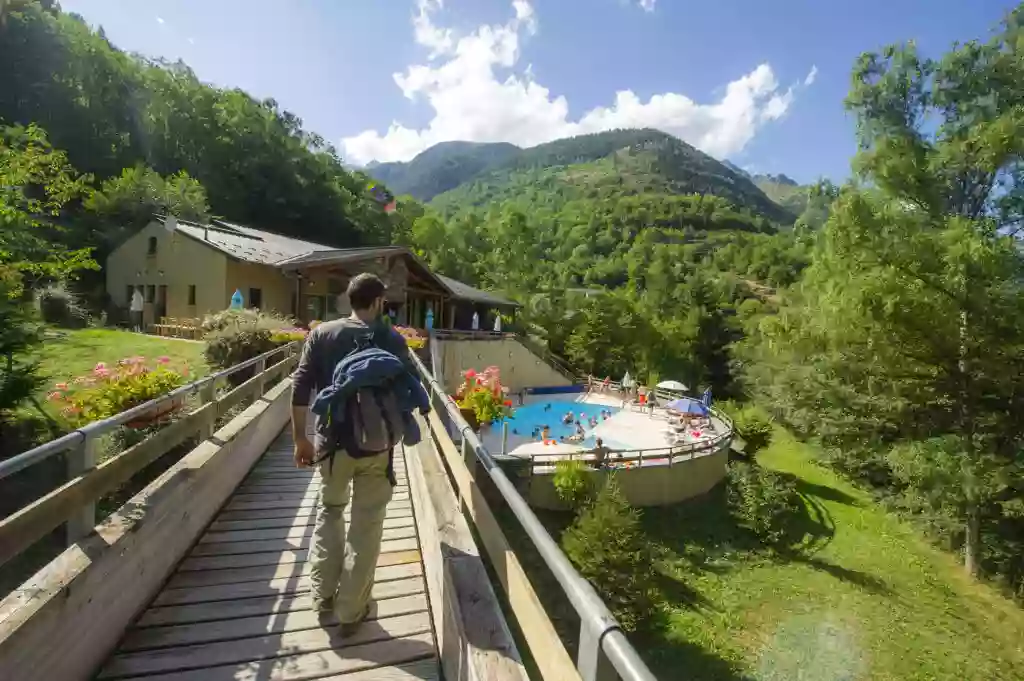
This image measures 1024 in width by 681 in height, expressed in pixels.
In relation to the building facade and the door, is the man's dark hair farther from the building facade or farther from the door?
the door

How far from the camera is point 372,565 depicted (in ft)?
8.78

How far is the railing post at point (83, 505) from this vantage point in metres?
2.43

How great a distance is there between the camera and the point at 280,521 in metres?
A: 4.25

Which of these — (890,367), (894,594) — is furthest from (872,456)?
(894,594)

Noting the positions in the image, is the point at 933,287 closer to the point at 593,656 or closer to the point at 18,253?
the point at 593,656

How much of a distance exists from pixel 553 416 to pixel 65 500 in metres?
21.7

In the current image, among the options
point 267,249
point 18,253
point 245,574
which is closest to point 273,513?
point 245,574

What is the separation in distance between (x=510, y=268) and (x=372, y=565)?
45359 mm

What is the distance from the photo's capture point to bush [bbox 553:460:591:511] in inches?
527

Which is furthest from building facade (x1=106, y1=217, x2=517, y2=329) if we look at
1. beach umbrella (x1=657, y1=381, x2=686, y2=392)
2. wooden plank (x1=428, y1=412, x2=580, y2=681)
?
wooden plank (x1=428, y1=412, x2=580, y2=681)

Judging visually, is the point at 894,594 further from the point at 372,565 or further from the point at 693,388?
the point at 693,388

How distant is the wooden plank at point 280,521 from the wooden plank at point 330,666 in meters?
1.38

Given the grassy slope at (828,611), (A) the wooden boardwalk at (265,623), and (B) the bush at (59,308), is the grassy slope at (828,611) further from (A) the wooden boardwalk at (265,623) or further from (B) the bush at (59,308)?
(B) the bush at (59,308)

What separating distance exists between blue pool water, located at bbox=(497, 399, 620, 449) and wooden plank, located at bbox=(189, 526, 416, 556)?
1491 centimetres
